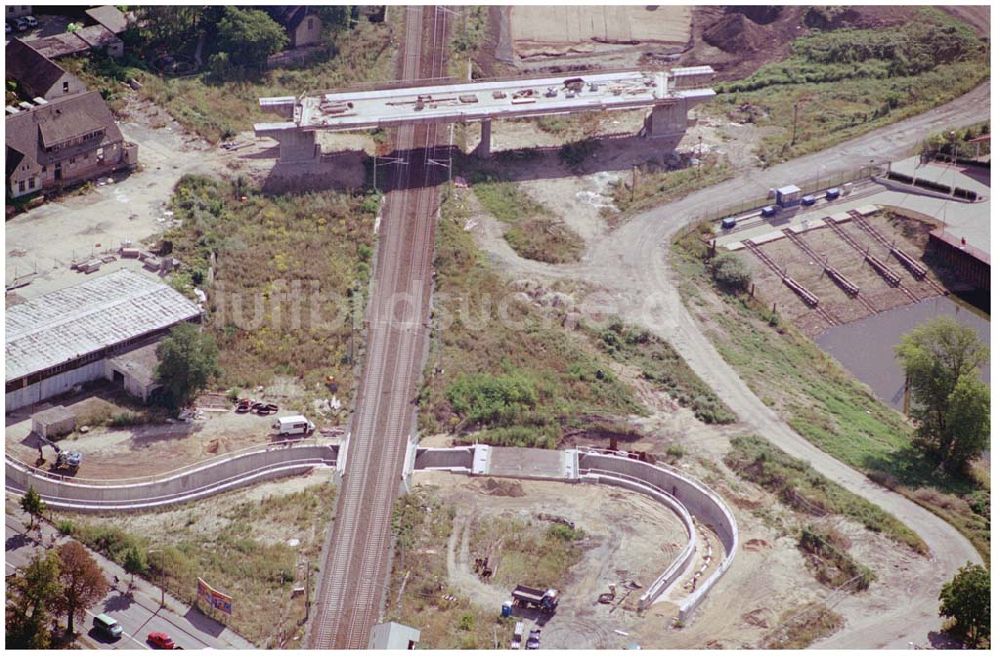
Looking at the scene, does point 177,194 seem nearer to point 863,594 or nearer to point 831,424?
point 831,424

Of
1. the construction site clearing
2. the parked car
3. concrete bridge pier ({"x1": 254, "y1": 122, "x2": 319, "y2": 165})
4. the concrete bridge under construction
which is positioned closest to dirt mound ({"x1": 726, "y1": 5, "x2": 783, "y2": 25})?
the concrete bridge under construction

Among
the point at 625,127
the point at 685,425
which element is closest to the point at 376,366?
the point at 685,425

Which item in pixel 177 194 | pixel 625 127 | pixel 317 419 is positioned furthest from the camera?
pixel 625 127

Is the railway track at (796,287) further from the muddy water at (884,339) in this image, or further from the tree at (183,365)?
the tree at (183,365)

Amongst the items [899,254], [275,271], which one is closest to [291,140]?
[275,271]

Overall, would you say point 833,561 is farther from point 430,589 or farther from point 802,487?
point 430,589

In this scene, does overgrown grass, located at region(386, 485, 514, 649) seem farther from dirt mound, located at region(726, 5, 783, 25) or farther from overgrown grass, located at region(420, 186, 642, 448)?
dirt mound, located at region(726, 5, 783, 25)
